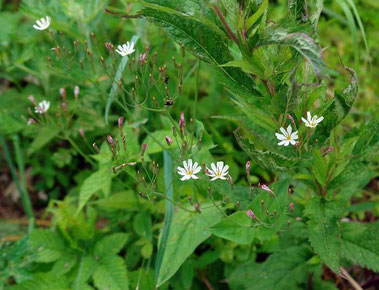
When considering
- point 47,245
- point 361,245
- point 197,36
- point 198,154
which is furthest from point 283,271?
point 47,245

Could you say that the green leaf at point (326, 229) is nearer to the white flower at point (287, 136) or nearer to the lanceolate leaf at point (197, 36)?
the white flower at point (287, 136)

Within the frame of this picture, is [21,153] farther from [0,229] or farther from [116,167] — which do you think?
[116,167]

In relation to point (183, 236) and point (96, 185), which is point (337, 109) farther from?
point (96, 185)

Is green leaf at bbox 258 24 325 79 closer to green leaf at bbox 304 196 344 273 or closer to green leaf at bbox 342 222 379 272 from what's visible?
green leaf at bbox 304 196 344 273

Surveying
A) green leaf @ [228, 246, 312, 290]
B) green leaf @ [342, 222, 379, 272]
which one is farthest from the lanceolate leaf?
green leaf @ [228, 246, 312, 290]

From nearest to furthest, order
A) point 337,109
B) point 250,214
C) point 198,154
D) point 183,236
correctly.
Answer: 1. point 337,109
2. point 250,214
3. point 183,236
4. point 198,154

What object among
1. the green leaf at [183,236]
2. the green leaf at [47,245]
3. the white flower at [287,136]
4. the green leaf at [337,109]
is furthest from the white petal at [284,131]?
the green leaf at [47,245]
